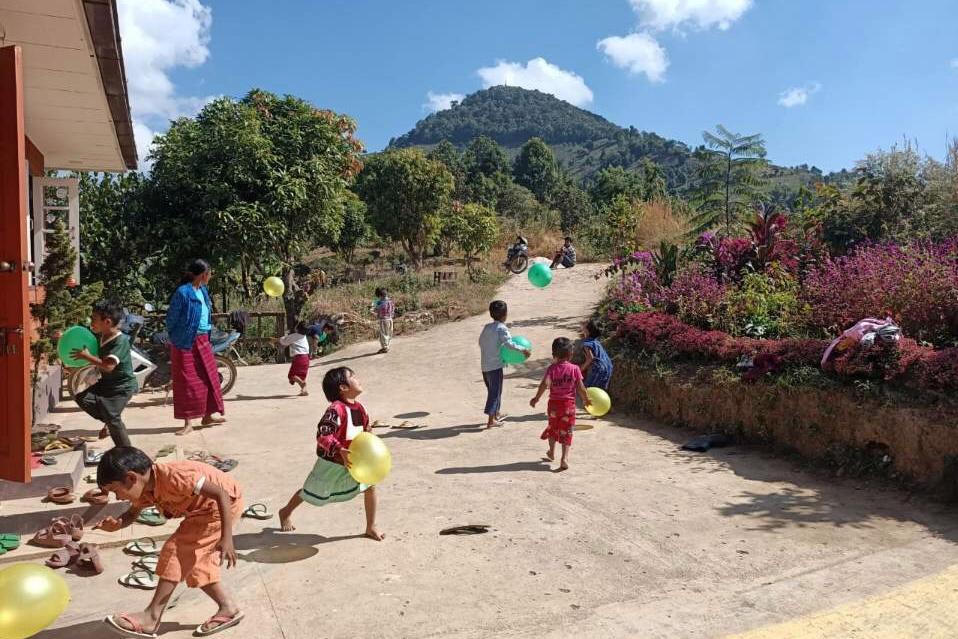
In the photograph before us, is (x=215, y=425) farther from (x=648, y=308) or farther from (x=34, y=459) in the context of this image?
(x=648, y=308)

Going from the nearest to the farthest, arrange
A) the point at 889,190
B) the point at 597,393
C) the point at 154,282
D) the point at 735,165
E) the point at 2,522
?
1. the point at 2,522
2. the point at 597,393
3. the point at 889,190
4. the point at 154,282
5. the point at 735,165

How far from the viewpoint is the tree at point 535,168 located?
7025 centimetres

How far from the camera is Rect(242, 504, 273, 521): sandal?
496cm

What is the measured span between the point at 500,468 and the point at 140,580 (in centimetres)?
325

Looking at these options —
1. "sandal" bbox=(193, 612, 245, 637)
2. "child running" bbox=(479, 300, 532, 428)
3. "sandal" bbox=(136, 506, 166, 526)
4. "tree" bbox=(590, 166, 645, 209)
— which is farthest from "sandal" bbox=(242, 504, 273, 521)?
"tree" bbox=(590, 166, 645, 209)

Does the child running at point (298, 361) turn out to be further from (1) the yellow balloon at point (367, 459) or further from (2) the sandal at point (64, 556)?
(1) the yellow balloon at point (367, 459)

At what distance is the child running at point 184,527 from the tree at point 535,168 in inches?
2643

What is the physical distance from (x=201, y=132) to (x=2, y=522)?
1060cm

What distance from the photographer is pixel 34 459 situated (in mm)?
5230

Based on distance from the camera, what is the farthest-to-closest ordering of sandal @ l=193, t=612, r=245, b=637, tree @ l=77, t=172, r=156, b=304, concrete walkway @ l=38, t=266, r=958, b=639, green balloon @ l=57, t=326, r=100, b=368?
tree @ l=77, t=172, r=156, b=304, green balloon @ l=57, t=326, r=100, b=368, concrete walkway @ l=38, t=266, r=958, b=639, sandal @ l=193, t=612, r=245, b=637

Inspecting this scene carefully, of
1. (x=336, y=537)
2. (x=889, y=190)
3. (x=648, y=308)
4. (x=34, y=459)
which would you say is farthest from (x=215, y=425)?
(x=889, y=190)

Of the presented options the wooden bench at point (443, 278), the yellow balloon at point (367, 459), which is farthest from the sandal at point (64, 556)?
the wooden bench at point (443, 278)

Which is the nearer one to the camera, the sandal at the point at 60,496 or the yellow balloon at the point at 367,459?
the yellow balloon at the point at 367,459

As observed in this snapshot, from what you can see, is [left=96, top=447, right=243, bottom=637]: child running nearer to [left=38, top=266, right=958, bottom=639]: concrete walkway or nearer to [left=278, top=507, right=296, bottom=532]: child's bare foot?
[left=38, top=266, right=958, bottom=639]: concrete walkway
